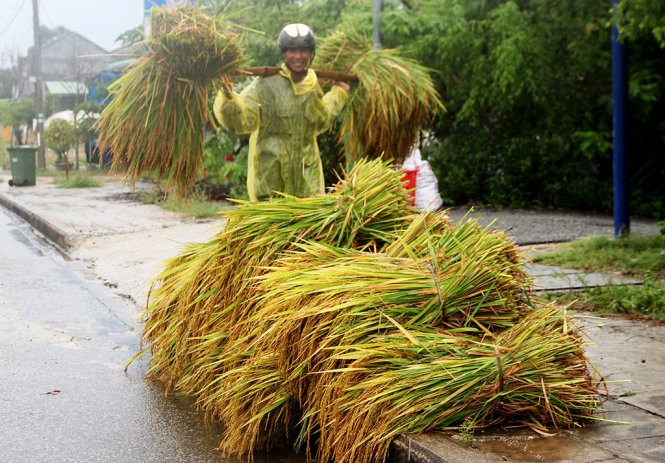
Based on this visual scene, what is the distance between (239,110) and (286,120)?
0.39 m

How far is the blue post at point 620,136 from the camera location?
10.1m

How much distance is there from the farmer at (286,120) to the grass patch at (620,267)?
2041 millimetres

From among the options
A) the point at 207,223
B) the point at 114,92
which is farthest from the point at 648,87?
the point at 114,92

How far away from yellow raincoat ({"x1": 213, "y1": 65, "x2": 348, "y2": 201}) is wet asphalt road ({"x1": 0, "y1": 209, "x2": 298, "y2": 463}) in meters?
1.50

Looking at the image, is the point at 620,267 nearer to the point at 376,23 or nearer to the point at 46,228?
the point at 376,23

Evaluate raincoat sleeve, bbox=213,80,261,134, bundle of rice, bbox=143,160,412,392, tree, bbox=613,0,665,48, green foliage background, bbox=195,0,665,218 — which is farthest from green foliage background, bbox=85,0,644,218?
bundle of rice, bbox=143,160,412,392

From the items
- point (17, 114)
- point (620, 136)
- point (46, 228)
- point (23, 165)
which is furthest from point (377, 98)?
point (17, 114)

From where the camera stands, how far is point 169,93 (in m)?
5.27

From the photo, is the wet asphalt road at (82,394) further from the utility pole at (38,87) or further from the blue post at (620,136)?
the utility pole at (38,87)

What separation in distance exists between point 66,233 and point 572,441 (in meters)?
10.4

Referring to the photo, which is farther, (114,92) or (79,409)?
(114,92)

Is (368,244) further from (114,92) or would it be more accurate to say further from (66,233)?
(66,233)

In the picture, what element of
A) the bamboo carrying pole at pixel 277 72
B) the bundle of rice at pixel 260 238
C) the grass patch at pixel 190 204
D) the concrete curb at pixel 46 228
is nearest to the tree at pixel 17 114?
the concrete curb at pixel 46 228

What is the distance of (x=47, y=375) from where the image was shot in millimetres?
5523
